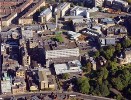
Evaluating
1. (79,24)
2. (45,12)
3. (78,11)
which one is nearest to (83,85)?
(79,24)

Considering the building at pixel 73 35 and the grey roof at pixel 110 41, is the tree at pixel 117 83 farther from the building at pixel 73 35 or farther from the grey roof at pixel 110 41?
the building at pixel 73 35

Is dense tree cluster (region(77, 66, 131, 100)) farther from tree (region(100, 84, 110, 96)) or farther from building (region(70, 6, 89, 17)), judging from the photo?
building (region(70, 6, 89, 17))

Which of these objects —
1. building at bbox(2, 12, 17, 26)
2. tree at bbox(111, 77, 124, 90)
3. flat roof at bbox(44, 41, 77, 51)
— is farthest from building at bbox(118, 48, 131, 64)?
building at bbox(2, 12, 17, 26)

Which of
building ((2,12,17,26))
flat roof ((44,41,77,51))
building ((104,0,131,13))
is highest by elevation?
building ((104,0,131,13))

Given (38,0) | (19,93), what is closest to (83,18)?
(38,0)

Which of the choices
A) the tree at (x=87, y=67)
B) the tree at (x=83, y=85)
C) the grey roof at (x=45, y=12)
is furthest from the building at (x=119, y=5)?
the tree at (x=83, y=85)

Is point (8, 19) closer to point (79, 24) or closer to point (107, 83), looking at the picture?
point (79, 24)
